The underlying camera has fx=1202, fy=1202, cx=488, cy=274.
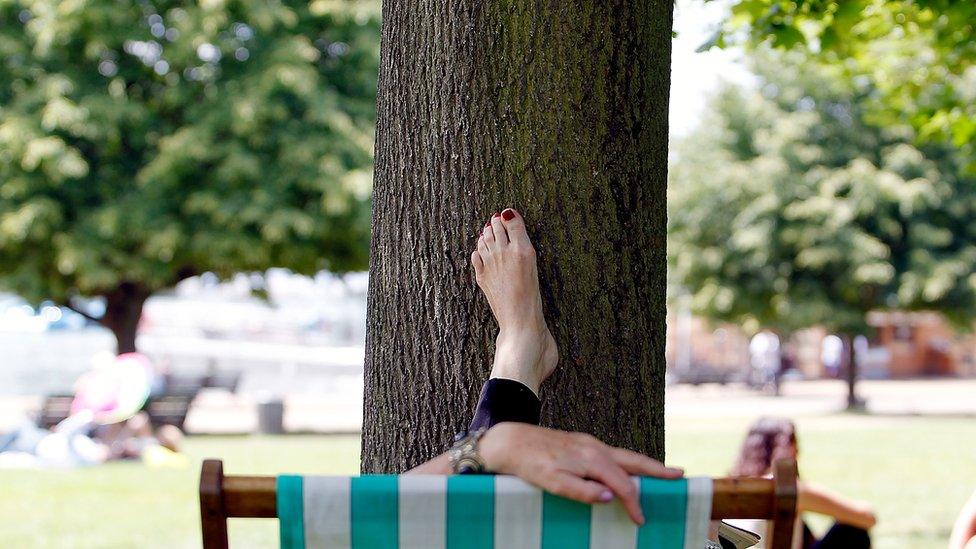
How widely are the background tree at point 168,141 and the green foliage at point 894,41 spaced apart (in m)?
12.3

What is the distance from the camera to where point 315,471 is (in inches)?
512

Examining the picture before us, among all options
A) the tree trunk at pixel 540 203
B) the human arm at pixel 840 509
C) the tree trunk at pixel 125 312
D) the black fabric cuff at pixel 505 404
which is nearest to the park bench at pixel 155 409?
the tree trunk at pixel 125 312

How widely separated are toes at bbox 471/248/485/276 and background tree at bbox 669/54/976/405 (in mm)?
25580

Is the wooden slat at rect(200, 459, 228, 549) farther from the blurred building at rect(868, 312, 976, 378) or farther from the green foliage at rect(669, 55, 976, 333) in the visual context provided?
the blurred building at rect(868, 312, 976, 378)

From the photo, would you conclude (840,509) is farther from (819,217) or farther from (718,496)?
(819,217)

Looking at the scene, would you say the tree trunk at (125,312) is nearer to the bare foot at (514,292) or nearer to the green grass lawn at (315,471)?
the green grass lawn at (315,471)

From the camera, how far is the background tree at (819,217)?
2723 centimetres

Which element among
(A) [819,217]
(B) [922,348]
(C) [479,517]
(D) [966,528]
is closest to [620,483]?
(C) [479,517]

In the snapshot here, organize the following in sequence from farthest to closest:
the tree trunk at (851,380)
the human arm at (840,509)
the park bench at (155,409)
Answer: the tree trunk at (851,380) → the park bench at (155,409) → the human arm at (840,509)

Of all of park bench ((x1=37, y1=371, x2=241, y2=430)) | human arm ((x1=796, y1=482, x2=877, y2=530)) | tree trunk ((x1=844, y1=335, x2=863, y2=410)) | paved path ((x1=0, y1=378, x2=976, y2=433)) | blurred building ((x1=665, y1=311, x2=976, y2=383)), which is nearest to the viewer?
human arm ((x1=796, y1=482, x2=877, y2=530))

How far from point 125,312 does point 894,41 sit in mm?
16854

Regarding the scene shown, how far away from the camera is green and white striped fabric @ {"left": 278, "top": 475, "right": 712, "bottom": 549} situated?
64.5 inches

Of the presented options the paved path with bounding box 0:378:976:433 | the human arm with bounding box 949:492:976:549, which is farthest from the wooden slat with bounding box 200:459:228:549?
the paved path with bounding box 0:378:976:433

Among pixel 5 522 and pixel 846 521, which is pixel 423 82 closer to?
pixel 846 521
